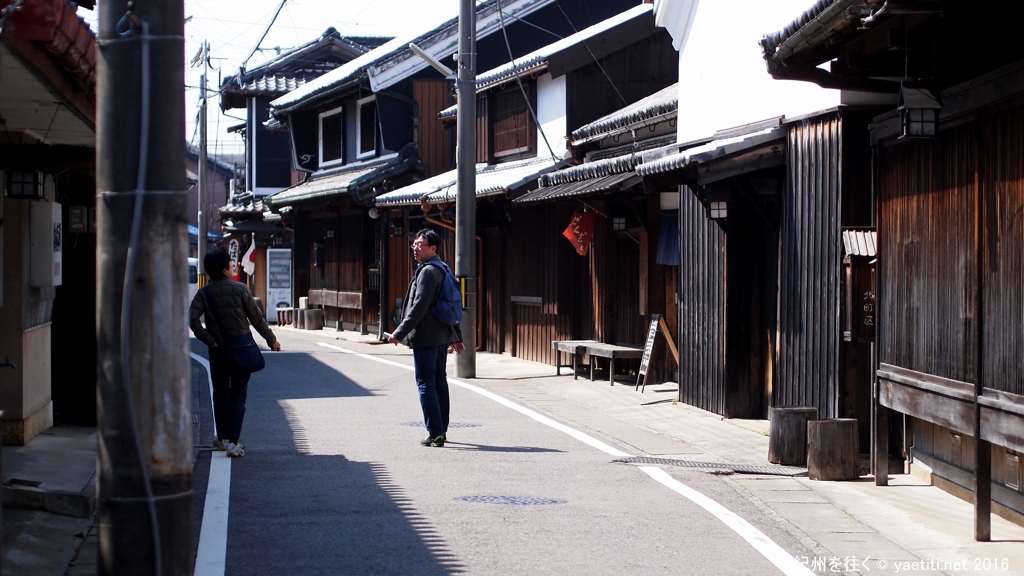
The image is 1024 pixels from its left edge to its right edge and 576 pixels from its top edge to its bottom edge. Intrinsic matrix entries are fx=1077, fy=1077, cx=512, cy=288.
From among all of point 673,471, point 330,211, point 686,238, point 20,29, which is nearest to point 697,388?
point 686,238

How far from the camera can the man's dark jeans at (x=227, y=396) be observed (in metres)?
9.88

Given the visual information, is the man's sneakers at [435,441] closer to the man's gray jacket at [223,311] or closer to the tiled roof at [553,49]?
the man's gray jacket at [223,311]

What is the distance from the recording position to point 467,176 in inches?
711

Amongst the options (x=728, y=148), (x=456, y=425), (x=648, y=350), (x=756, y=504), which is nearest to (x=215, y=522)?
(x=756, y=504)

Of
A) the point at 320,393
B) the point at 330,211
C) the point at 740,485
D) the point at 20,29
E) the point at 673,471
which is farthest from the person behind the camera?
the point at 330,211

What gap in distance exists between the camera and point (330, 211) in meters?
32.5

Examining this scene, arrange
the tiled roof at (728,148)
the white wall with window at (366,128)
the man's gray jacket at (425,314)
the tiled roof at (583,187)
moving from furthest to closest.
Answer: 1. the white wall with window at (366,128)
2. the tiled roof at (583,187)
3. the tiled roof at (728,148)
4. the man's gray jacket at (425,314)

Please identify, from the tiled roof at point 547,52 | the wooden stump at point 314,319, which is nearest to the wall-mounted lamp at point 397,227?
the wooden stump at point 314,319

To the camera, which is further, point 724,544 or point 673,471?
point 673,471

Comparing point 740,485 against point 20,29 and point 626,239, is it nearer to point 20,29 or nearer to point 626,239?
point 20,29

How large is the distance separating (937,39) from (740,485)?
12.6ft

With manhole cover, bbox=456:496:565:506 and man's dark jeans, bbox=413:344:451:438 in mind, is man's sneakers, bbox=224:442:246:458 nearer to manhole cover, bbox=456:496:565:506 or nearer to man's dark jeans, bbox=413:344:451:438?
man's dark jeans, bbox=413:344:451:438

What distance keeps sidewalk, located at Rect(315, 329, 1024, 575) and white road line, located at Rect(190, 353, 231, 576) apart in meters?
3.52

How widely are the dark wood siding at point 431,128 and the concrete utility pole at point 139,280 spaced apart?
24191 mm
